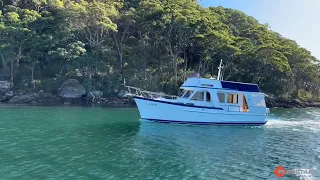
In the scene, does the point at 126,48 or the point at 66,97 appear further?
the point at 126,48

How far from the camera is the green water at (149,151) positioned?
11.6 meters

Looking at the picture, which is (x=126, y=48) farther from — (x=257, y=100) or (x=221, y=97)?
(x=257, y=100)

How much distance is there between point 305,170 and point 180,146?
257 inches

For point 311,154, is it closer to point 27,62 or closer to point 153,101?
point 153,101

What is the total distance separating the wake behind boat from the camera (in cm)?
2430

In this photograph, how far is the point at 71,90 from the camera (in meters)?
45.3

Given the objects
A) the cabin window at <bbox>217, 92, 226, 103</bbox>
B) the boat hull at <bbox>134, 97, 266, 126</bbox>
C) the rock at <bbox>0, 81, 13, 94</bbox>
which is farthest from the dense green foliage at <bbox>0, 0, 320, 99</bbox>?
the boat hull at <bbox>134, 97, 266, 126</bbox>

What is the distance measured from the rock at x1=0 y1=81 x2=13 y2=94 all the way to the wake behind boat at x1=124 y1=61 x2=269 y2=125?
97.1 ft

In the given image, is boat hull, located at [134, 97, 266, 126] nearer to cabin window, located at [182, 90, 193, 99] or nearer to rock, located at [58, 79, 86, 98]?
cabin window, located at [182, 90, 193, 99]

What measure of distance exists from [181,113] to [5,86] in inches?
1311

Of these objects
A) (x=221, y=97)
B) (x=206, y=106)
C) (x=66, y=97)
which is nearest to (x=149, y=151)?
(x=206, y=106)

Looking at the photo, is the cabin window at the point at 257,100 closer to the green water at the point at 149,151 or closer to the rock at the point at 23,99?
the green water at the point at 149,151

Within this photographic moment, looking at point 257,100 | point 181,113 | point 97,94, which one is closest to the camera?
point 181,113

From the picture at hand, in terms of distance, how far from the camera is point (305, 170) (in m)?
12.6
